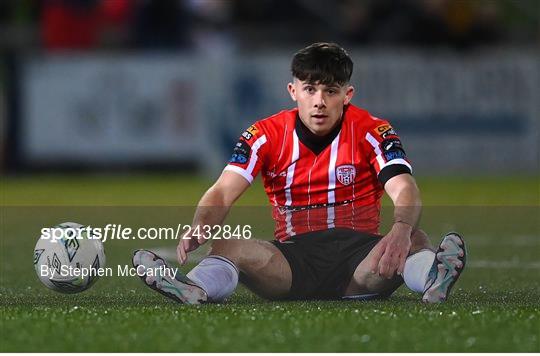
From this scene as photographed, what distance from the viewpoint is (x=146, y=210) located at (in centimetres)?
1330

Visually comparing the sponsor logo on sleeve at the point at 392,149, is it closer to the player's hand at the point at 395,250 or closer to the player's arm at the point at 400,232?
the player's arm at the point at 400,232

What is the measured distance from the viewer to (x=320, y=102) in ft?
21.3

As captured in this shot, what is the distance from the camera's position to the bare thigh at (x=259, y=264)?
641 centimetres

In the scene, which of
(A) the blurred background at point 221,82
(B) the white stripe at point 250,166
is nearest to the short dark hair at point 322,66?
(B) the white stripe at point 250,166

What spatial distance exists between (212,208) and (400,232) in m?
0.94

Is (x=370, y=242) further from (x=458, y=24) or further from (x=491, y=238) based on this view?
(x=458, y=24)

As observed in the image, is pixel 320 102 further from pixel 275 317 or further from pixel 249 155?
pixel 275 317

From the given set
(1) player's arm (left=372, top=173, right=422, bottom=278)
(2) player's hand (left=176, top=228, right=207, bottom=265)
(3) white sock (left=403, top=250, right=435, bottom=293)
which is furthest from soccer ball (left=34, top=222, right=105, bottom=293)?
(3) white sock (left=403, top=250, right=435, bottom=293)

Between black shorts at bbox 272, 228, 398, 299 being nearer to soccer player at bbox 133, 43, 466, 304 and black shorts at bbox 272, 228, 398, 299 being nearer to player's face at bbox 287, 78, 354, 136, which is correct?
soccer player at bbox 133, 43, 466, 304

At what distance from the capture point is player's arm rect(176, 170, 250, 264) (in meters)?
6.08

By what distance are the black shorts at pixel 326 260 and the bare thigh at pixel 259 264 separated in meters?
0.05

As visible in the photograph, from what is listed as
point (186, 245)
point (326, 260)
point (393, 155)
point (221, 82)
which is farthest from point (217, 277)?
point (221, 82)

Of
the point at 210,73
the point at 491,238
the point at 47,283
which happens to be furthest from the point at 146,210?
the point at 47,283

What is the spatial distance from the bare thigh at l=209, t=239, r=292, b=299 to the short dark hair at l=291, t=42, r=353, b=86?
2.79 feet
